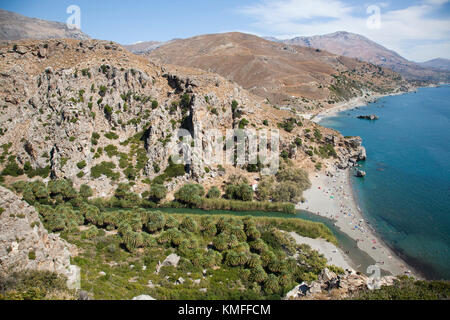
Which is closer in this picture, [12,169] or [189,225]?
[189,225]

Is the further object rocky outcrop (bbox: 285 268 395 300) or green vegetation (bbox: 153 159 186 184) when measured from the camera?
green vegetation (bbox: 153 159 186 184)

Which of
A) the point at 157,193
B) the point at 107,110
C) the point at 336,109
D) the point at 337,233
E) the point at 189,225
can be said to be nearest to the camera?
the point at 189,225

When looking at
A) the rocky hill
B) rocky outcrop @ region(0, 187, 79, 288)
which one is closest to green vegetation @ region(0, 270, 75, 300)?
rocky outcrop @ region(0, 187, 79, 288)

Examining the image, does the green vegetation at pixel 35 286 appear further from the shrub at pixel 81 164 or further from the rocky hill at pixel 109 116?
the shrub at pixel 81 164

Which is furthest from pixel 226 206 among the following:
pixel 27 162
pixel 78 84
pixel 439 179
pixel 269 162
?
pixel 439 179

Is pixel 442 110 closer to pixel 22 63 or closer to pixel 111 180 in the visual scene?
pixel 111 180

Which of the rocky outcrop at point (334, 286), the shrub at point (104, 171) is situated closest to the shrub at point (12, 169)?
the shrub at point (104, 171)

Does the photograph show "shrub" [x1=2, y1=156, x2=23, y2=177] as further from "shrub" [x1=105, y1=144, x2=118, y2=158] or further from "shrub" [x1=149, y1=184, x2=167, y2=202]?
"shrub" [x1=149, y1=184, x2=167, y2=202]

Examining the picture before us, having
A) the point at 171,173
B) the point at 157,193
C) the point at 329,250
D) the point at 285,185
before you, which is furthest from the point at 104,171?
the point at 329,250

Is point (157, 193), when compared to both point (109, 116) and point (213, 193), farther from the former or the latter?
point (109, 116)
